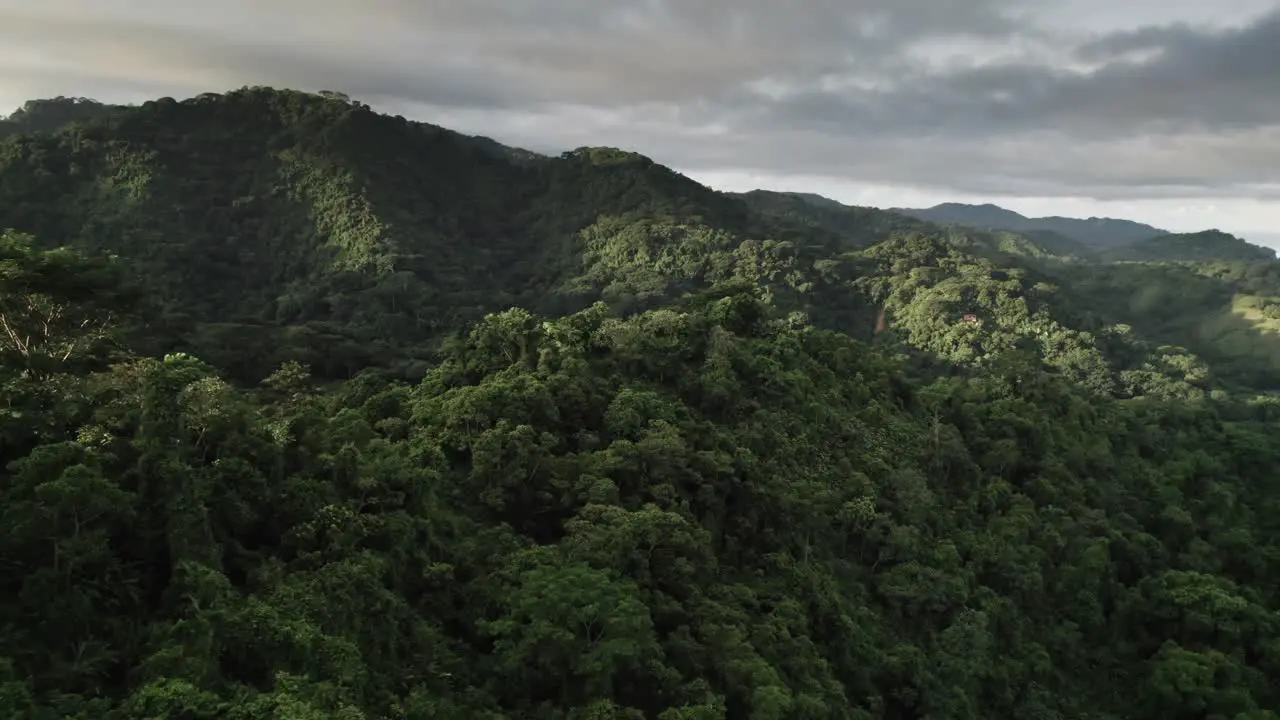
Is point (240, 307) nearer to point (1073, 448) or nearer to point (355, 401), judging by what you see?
point (355, 401)

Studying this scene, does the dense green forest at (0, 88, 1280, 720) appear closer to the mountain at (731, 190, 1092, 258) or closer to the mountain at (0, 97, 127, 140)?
the mountain at (0, 97, 127, 140)

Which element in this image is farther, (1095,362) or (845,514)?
(1095,362)

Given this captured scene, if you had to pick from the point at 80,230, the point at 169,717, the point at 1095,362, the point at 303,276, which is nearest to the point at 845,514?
the point at 169,717

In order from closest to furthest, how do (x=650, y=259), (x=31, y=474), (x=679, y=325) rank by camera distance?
(x=31, y=474) → (x=679, y=325) → (x=650, y=259)

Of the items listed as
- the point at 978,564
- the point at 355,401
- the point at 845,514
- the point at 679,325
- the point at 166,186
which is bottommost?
the point at 978,564

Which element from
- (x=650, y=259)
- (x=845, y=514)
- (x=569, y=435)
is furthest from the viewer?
(x=650, y=259)

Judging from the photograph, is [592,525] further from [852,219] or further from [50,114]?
[852,219]

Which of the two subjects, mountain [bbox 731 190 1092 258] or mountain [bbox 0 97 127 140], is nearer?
mountain [bbox 0 97 127 140]

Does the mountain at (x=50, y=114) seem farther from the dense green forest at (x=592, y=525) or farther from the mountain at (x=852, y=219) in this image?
the mountain at (x=852, y=219)

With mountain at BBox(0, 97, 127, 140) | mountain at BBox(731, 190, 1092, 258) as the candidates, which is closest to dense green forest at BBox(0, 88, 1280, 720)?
mountain at BBox(0, 97, 127, 140)

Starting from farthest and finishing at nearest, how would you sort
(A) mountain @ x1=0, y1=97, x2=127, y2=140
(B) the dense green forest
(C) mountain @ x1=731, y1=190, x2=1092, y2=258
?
(C) mountain @ x1=731, y1=190, x2=1092, y2=258, (A) mountain @ x1=0, y1=97, x2=127, y2=140, (B) the dense green forest

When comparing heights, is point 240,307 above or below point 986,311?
below
